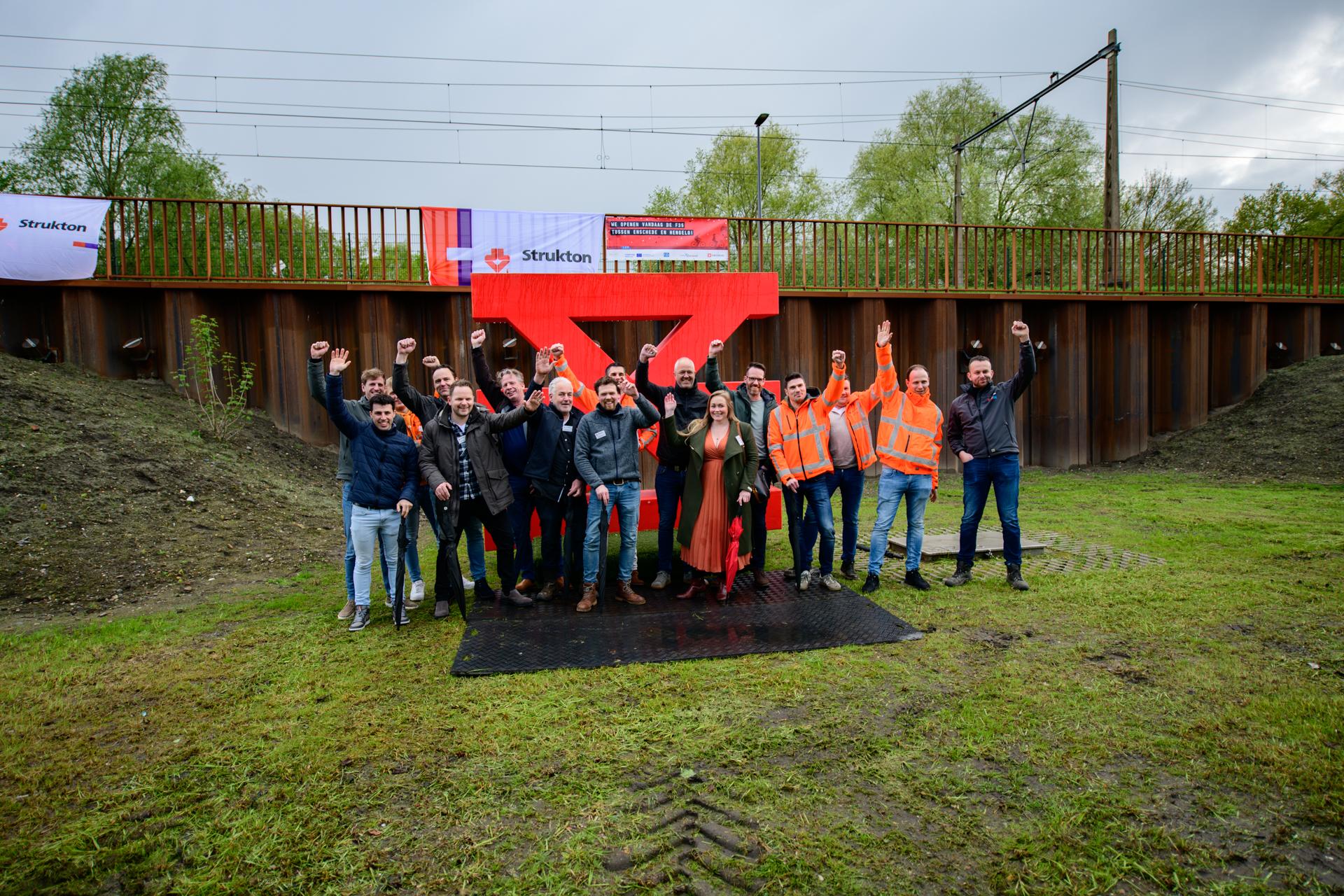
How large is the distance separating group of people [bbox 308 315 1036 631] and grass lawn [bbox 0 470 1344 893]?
→ 85 centimetres

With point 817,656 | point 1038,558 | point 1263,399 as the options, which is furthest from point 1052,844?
point 1263,399

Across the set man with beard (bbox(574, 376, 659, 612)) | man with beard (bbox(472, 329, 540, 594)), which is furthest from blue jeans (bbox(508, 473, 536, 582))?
man with beard (bbox(574, 376, 659, 612))

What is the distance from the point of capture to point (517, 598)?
5.70m

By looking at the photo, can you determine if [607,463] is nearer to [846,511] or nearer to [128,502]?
[846,511]

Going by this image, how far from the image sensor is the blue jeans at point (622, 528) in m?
5.68

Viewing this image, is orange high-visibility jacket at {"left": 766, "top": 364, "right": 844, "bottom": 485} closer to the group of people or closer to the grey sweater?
the group of people

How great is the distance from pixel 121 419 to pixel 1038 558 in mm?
10624

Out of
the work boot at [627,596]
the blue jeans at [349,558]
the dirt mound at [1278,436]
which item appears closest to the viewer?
the blue jeans at [349,558]

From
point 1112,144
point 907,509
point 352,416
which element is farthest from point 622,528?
point 1112,144

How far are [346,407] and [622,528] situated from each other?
7.16 feet

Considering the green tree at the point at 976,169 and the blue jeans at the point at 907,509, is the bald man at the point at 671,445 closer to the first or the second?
the blue jeans at the point at 907,509

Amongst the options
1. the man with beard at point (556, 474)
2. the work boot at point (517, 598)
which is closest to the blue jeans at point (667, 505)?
the man with beard at point (556, 474)

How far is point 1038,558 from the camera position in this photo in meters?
6.94

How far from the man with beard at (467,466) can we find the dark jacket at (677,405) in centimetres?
88
